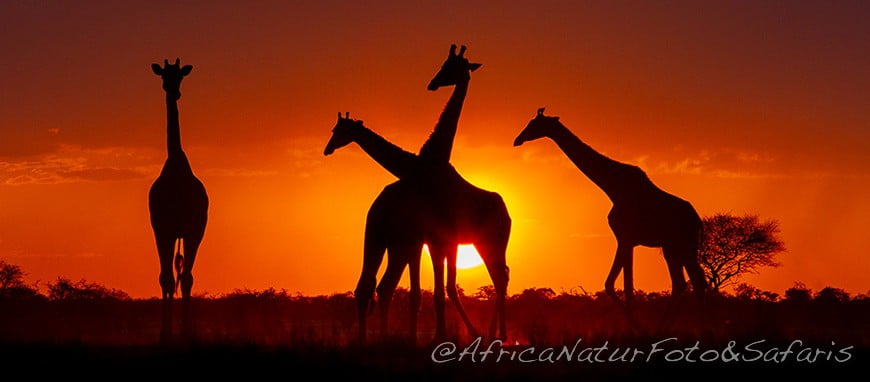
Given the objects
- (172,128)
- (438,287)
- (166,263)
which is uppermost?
(172,128)

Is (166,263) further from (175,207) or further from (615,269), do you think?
(615,269)

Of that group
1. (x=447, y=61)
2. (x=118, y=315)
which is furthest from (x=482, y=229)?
(x=118, y=315)

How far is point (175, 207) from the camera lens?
59.0ft

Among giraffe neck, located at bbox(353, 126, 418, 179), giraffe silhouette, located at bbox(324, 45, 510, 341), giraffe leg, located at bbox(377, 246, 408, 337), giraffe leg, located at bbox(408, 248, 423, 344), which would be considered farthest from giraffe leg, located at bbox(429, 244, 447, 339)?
giraffe neck, located at bbox(353, 126, 418, 179)

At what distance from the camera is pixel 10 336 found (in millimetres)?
17562

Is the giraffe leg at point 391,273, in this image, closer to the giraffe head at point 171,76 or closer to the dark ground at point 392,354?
the dark ground at point 392,354

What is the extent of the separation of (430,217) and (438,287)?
1.07 m

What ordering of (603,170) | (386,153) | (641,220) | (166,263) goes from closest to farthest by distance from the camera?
(386,153) < (166,263) < (641,220) < (603,170)

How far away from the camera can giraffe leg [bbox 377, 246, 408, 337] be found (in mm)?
15711

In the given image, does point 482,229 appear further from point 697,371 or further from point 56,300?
point 56,300

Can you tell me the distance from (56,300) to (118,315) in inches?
135

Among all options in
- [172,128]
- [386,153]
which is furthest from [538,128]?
[172,128]

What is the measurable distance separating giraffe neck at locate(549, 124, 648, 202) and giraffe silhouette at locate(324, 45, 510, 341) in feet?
9.23

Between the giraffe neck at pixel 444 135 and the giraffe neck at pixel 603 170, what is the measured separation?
332 cm
